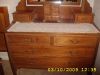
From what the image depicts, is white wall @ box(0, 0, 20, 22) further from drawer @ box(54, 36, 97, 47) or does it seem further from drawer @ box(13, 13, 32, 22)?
drawer @ box(54, 36, 97, 47)

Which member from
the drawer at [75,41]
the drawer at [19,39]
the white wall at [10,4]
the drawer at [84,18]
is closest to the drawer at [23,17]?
the white wall at [10,4]

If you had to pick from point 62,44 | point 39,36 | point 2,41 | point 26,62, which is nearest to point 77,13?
point 62,44

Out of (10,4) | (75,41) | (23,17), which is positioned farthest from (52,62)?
(10,4)

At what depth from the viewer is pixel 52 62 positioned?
80.1 inches

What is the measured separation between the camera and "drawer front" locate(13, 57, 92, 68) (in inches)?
78.8

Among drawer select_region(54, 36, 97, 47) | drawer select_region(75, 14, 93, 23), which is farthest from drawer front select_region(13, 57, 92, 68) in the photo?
drawer select_region(75, 14, 93, 23)

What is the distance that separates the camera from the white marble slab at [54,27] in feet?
6.07

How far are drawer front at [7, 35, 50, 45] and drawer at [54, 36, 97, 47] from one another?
156mm

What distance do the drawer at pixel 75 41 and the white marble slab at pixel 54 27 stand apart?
99mm

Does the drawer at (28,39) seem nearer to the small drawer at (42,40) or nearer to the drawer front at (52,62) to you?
the small drawer at (42,40)

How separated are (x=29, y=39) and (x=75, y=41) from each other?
660 mm

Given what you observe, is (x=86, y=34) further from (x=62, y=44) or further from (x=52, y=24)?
(x=52, y=24)

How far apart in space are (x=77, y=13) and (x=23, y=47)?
102 cm

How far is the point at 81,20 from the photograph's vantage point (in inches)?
82.3
